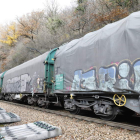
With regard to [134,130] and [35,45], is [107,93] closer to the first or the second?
[134,130]

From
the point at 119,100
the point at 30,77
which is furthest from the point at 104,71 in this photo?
the point at 30,77

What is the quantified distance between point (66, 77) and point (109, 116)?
265 centimetres

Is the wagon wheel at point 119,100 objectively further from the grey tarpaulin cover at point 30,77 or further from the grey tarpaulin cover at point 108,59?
the grey tarpaulin cover at point 30,77

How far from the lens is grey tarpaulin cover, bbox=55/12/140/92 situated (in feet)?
13.2

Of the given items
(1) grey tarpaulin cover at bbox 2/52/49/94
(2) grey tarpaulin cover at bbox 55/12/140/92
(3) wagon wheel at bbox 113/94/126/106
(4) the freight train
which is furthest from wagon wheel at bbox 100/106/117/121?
(1) grey tarpaulin cover at bbox 2/52/49/94

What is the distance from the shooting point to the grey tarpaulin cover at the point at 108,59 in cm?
402

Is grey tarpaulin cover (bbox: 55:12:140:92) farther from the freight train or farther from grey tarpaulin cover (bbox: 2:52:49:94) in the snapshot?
grey tarpaulin cover (bbox: 2:52:49:94)

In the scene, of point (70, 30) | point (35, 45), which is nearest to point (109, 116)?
point (70, 30)

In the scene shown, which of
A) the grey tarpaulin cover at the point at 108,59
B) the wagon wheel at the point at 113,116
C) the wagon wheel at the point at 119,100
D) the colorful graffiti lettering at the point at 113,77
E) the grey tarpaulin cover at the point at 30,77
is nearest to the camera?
the colorful graffiti lettering at the point at 113,77

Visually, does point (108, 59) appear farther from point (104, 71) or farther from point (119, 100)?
point (119, 100)

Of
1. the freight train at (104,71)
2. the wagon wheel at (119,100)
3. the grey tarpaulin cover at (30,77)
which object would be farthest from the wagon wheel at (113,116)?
A: the grey tarpaulin cover at (30,77)

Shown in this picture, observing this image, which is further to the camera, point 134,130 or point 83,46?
point 83,46

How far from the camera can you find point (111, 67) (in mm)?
4566

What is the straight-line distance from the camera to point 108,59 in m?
4.71
